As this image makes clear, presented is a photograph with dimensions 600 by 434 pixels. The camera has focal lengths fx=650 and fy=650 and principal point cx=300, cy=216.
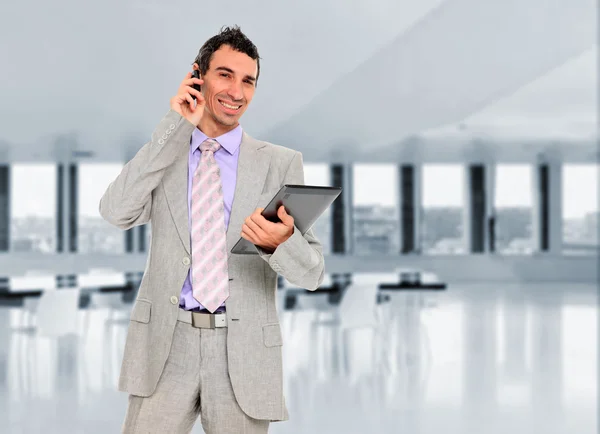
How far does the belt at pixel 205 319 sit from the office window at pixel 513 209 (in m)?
16.3

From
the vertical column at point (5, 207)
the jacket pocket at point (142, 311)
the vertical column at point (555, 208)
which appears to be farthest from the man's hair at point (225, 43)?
the vertical column at point (555, 208)

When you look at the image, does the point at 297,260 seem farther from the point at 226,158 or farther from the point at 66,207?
the point at 66,207

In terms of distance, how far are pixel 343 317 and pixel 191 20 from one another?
3.15 metres

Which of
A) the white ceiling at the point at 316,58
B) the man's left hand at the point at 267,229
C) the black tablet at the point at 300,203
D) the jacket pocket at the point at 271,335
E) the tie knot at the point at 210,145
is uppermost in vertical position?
the white ceiling at the point at 316,58

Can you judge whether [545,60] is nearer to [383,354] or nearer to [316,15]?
[316,15]

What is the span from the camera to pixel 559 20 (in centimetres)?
505

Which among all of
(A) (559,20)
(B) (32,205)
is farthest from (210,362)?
(B) (32,205)

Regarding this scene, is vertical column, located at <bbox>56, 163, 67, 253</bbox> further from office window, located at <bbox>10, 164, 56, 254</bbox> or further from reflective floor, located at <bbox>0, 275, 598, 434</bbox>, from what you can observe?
reflective floor, located at <bbox>0, 275, 598, 434</bbox>

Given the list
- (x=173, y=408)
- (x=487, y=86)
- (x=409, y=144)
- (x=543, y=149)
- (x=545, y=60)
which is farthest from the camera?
(x=543, y=149)

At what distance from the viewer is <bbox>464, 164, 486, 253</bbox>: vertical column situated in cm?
1695

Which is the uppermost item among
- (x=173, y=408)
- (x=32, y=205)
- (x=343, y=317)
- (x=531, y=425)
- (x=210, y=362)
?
(x=32, y=205)

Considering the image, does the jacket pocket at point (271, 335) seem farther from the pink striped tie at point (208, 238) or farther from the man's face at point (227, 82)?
the man's face at point (227, 82)

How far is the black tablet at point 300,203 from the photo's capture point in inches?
51.8

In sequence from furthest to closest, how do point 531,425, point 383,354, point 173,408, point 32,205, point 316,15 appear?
point 32,205
point 383,354
point 316,15
point 531,425
point 173,408
